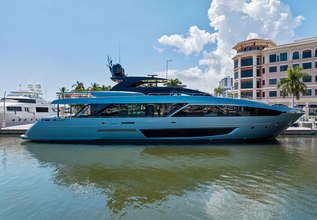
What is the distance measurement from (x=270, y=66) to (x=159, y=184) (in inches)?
1725

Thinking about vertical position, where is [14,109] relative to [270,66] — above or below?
below

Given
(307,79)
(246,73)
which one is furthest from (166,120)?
(246,73)

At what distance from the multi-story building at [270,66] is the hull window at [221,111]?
30739 mm

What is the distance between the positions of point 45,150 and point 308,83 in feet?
140

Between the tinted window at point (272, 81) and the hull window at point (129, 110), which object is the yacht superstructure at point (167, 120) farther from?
the tinted window at point (272, 81)

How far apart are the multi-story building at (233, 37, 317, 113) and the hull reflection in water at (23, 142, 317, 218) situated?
34.0 m

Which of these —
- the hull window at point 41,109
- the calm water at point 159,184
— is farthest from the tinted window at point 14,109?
the calm water at point 159,184

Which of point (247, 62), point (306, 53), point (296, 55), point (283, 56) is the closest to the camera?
point (306, 53)

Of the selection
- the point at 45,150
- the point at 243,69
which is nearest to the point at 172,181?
the point at 45,150

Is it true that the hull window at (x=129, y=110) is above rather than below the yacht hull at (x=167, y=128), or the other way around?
above

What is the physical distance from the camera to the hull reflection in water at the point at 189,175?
5.75 meters

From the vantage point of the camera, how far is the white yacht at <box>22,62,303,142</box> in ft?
45.3

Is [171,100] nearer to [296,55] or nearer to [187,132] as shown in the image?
[187,132]

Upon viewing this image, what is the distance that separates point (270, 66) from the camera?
43.8 metres
